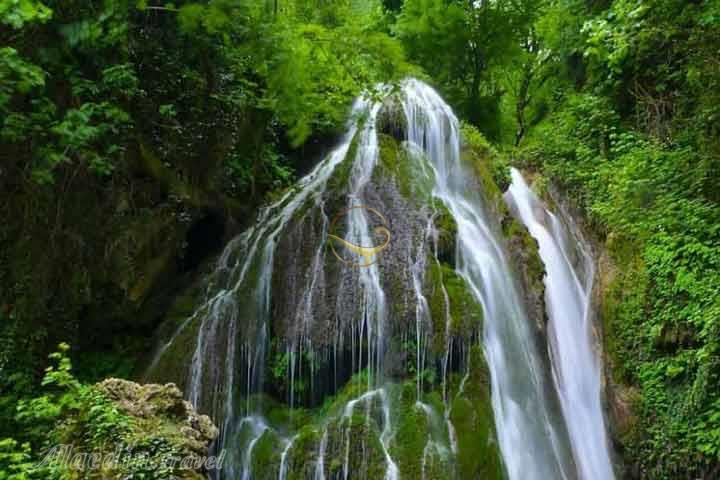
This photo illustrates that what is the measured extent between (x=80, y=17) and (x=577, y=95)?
9.87 meters

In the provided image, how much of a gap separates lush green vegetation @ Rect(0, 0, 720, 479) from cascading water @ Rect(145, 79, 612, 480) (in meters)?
0.67

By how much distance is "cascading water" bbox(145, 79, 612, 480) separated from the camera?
5281mm

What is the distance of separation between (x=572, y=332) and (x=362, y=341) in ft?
12.4

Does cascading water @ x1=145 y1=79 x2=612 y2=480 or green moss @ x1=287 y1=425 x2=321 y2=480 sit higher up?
cascading water @ x1=145 y1=79 x2=612 y2=480

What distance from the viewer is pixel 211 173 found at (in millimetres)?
7805

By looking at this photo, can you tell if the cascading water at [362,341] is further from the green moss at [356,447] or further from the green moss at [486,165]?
the green moss at [486,165]

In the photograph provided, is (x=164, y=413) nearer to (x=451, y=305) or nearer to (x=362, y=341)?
(x=362, y=341)

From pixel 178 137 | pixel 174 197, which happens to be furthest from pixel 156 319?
pixel 178 137

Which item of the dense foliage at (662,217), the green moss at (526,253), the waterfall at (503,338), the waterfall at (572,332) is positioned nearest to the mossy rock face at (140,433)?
the waterfall at (503,338)

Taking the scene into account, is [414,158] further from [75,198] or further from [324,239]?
[75,198]

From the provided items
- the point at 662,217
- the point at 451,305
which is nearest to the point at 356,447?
the point at 451,305

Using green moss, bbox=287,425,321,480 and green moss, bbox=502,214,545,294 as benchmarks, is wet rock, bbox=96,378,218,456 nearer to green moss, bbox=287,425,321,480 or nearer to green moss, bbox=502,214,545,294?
green moss, bbox=287,425,321,480

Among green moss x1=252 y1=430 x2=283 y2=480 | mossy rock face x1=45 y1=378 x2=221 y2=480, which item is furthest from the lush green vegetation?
green moss x1=252 y1=430 x2=283 y2=480

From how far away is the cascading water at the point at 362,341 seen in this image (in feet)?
17.3
